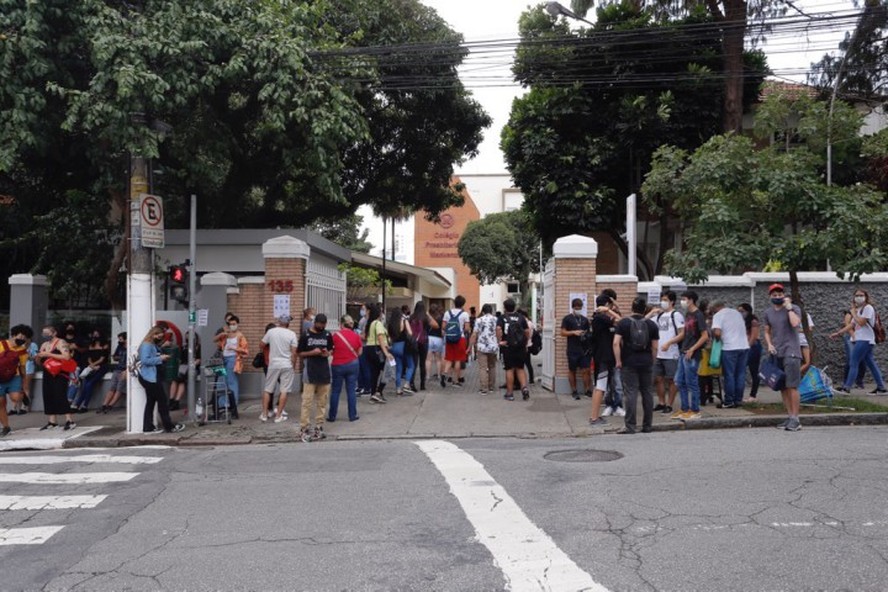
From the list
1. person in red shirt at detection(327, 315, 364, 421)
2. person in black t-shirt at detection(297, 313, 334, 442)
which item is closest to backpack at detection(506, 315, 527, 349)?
person in red shirt at detection(327, 315, 364, 421)

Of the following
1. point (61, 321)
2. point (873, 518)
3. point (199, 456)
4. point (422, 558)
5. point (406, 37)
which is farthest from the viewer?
point (406, 37)

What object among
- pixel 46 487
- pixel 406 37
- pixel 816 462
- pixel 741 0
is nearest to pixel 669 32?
pixel 741 0

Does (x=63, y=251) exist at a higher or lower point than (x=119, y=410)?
higher

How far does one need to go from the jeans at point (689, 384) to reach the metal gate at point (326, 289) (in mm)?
7493

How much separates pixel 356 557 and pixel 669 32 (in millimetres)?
16887

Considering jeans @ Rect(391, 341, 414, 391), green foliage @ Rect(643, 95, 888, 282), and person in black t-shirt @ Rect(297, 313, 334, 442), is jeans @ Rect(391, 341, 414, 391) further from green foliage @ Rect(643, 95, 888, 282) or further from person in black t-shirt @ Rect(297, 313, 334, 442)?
green foliage @ Rect(643, 95, 888, 282)

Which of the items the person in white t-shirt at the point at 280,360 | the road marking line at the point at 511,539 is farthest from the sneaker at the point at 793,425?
the person in white t-shirt at the point at 280,360

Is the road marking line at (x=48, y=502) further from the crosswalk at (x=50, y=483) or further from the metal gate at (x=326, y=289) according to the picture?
the metal gate at (x=326, y=289)

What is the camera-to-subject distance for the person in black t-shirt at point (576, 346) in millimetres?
13234

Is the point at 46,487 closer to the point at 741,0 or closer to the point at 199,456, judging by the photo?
the point at 199,456

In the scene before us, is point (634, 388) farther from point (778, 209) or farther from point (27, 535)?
point (27, 535)

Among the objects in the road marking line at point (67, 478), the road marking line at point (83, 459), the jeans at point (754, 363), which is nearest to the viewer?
the road marking line at point (67, 478)

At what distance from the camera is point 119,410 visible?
1469 centimetres

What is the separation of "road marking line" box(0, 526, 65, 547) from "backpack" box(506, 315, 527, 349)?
8.52m
